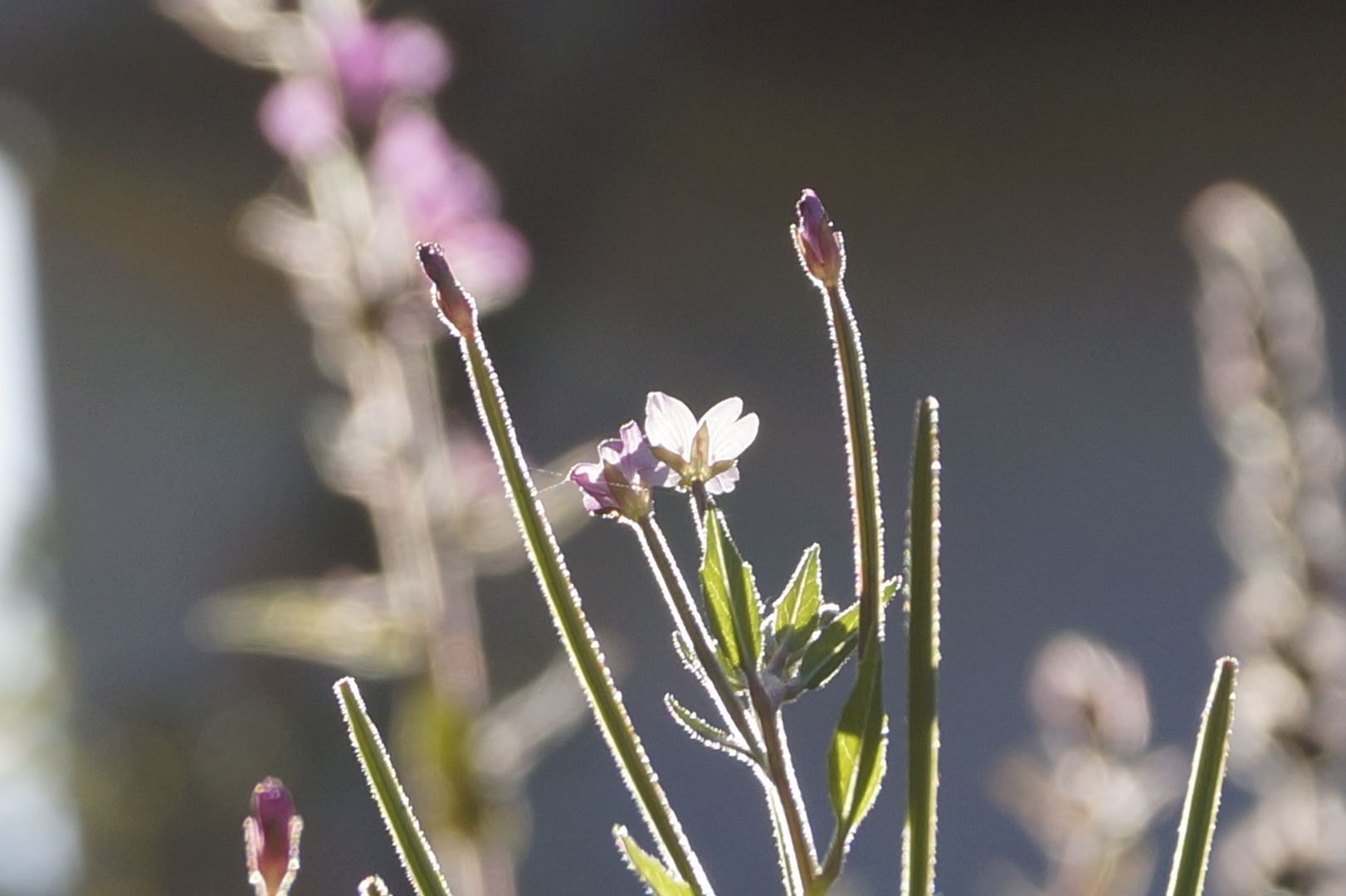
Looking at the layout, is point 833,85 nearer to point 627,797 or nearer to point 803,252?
point 627,797

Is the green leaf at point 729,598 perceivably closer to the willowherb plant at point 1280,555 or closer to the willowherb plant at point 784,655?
the willowherb plant at point 784,655

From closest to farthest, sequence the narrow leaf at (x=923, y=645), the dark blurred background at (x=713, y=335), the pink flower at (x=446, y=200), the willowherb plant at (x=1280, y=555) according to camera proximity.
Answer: the narrow leaf at (x=923, y=645)
the willowherb plant at (x=1280, y=555)
the pink flower at (x=446, y=200)
the dark blurred background at (x=713, y=335)

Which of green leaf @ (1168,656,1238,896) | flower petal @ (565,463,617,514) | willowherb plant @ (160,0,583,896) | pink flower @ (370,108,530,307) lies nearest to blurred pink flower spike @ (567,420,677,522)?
flower petal @ (565,463,617,514)

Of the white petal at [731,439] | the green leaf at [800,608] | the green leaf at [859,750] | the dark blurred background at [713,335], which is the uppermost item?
the dark blurred background at [713,335]

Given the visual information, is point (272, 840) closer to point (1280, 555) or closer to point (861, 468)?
point (861, 468)

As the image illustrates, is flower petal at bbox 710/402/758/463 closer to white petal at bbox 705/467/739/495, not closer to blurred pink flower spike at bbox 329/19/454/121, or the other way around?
white petal at bbox 705/467/739/495

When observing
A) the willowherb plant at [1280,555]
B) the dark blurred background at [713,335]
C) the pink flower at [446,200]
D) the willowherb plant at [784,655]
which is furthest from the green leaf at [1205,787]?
the dark blurred background at [713,335]

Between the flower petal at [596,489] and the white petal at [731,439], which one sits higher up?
the white petal at [731,439]
